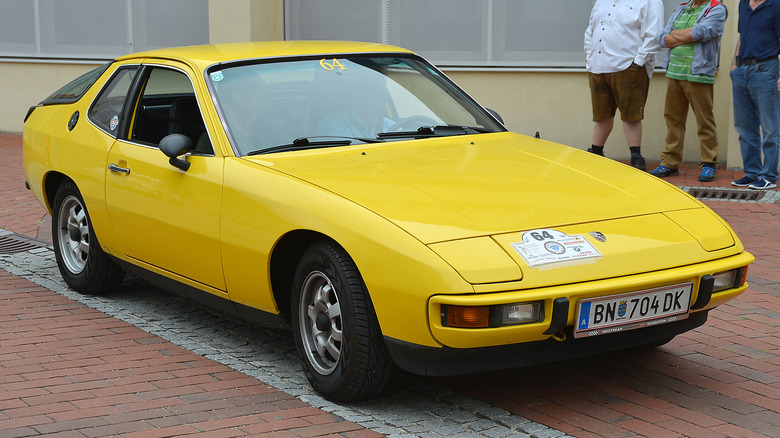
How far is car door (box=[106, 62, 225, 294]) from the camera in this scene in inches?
191

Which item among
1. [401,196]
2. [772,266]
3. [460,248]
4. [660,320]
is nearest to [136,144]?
[401,196]

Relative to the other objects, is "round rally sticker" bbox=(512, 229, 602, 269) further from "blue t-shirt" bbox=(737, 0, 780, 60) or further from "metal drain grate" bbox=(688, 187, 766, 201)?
"blue t-shirt" bbox=(737, 0, 780, 60)

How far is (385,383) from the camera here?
4.21 metres

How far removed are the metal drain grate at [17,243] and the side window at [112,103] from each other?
6.69ft

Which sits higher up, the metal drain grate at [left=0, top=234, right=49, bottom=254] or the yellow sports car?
the yellow sports car

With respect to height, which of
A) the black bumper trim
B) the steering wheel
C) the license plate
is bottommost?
the black bumper trim

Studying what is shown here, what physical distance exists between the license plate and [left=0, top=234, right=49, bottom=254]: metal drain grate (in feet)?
17.1

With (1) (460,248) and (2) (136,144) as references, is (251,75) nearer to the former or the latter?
(2) (136,144)

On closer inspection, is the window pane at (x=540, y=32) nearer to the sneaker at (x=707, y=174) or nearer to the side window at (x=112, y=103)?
the sneaker at (x=707, y=174)

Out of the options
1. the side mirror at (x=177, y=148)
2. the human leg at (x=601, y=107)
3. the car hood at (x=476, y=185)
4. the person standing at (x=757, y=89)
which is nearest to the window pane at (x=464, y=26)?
the human leg at (x=601, y=107)

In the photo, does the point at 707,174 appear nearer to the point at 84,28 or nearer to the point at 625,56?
the point at 625,56

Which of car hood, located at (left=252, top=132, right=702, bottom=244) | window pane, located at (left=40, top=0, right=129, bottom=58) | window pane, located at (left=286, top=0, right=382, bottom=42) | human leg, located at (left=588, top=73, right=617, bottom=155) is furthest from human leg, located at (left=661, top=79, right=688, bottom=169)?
window pane, located at (left=40, top=0, right=129, bottom=58)

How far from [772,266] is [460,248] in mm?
3839

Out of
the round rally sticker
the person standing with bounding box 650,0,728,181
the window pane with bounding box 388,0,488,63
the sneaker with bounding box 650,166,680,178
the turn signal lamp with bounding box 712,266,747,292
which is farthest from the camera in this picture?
the window pane with bounding box 388,0,488,63
